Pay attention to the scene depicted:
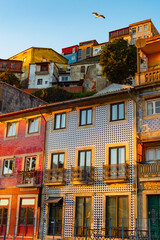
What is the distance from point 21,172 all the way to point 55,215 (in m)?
4.36

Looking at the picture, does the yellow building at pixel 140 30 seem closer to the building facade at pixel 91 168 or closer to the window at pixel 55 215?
the building facade at pixel 91 168

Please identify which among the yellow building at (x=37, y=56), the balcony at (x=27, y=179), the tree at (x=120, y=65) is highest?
the yellow building at (x=37, y=56)

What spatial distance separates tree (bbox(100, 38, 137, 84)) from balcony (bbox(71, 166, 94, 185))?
79.9ft

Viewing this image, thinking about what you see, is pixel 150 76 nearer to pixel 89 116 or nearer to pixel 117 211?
pixel 89 116

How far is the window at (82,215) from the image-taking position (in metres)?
21.4

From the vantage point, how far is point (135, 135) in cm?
2138

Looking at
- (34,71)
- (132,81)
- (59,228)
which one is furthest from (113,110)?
(34,71)

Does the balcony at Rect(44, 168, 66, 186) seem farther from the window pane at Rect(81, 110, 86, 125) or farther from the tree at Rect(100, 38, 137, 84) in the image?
the tree at Rect(100, 38, 137, 84)

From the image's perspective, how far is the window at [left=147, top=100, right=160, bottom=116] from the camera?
21.2m

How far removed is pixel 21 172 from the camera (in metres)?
25.4

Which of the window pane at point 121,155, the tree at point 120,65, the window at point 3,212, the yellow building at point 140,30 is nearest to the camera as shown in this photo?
the window pane at point 121,155

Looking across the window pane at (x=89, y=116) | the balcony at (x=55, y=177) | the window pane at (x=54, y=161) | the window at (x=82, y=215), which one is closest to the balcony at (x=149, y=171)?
the window at (x=82, y=215)

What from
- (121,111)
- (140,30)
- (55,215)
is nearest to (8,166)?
(55,215)

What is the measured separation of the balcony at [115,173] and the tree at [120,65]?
2499cm
